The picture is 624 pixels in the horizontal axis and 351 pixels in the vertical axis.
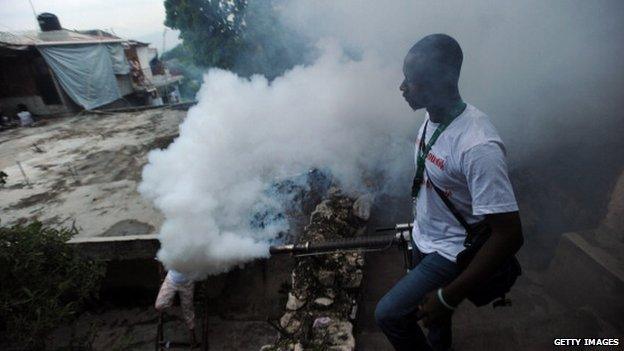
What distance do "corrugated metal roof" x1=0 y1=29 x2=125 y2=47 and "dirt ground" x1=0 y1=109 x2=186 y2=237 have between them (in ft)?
12.4

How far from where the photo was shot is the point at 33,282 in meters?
3.63

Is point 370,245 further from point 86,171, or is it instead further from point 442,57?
point 86,171

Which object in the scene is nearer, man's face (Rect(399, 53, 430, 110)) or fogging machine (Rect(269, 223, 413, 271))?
man's face (Rect(399, 53, 430, 110))

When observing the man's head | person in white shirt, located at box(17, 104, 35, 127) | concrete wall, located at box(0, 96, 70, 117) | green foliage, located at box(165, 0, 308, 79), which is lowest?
person in white shirt, located at box(17, 104, 35, 127)

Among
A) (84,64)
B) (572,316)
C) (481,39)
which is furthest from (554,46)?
(84,64)

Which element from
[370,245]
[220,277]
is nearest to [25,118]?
[220,277]

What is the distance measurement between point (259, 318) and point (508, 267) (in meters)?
4.36

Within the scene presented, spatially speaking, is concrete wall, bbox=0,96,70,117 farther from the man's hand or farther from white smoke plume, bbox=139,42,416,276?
the man's hand

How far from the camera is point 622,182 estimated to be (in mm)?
4242

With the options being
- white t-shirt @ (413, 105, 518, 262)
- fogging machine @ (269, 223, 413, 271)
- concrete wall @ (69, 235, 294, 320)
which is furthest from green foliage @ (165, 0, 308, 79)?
white t-shirt @ (413, 105, 518, 262)

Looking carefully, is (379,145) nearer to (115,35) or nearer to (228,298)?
(228,298)

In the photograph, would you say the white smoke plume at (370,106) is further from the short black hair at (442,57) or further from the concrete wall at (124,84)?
the concrete wall at (124,84)

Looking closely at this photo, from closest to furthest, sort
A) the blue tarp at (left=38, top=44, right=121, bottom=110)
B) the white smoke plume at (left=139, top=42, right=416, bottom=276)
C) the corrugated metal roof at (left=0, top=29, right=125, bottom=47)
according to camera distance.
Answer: the white smoke plume at (left=139, top=42, right=416, bottom=276) → the corrugated metal roof at (left=0, top=29, right=125, bottom=47) → the blue tarp at (left=38, top=44, right=121, bottom=110)

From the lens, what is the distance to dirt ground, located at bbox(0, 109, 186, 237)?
6.66 metres
